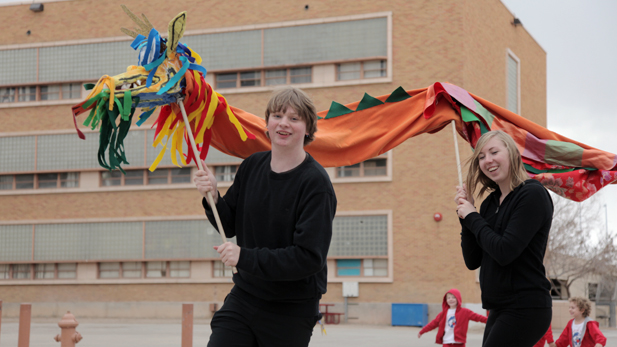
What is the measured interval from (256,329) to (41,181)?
103 ft

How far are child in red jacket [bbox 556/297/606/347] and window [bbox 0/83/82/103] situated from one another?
28.1 meters

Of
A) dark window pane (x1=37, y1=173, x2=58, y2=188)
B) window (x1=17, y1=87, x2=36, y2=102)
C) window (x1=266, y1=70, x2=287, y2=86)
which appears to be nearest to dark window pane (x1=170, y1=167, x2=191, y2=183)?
window (x1=266, y1=70, x2=287, y2=86)

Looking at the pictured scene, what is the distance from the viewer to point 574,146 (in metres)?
6.59

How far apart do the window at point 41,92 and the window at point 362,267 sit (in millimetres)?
14715

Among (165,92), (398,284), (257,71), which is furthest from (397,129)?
(257,71)

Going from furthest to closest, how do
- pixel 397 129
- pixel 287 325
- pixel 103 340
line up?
pixel 103 340
pixel 397 129
pixel 287 325

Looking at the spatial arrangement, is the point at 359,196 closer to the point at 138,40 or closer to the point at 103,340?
the point at 103,340

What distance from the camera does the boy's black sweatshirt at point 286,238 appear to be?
10.3ft

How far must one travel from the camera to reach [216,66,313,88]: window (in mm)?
30016

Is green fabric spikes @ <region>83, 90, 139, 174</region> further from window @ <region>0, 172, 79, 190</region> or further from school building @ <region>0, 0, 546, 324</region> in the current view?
window @ <region>0, 172, 79, 190</region>

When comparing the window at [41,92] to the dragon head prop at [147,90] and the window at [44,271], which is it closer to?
the window at [44,271]

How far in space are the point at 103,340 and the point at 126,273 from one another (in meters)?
14.2

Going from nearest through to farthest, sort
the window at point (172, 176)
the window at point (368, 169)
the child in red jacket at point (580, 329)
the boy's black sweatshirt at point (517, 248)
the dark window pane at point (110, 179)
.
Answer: the boy's black sweatshirt at point (517, 248) → the child in red jacket at point (580, 329) → the window at point (368, 169) → the window at point (172, 176) → the dark window pane at point (110, 179)

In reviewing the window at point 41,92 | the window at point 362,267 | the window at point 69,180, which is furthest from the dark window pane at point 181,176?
the window at point 362,267
